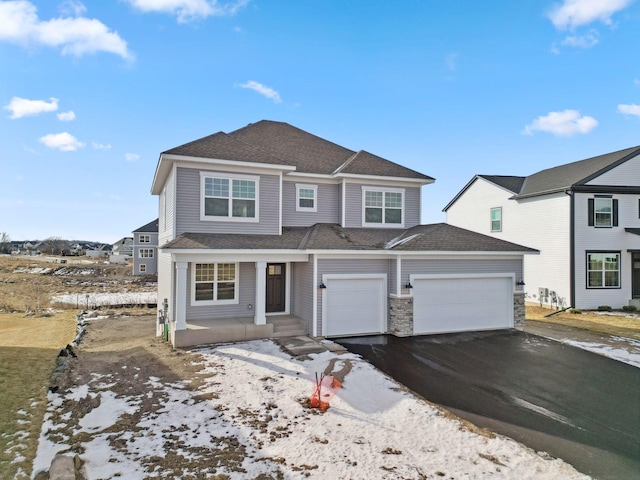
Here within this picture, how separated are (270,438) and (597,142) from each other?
85.0 ft

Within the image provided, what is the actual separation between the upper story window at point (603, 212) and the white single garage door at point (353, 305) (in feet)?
43.2

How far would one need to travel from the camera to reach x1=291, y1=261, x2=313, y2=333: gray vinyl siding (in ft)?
38.1

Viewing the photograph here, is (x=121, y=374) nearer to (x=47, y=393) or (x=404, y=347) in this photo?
(x=47, y=393)

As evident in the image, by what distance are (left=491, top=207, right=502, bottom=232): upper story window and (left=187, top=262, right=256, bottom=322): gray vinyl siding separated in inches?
659

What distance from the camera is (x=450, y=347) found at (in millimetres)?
10562

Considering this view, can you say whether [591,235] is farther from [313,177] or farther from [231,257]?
[231,257]

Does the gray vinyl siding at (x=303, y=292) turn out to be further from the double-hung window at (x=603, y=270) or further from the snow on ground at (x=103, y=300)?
the double-hung window at (x=603, y=270)

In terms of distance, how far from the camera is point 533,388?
7.54 metres

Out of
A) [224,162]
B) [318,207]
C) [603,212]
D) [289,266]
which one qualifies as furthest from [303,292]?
[603,212]

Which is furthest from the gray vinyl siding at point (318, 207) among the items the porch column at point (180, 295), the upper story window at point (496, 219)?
the upper story window at point (496, 219)

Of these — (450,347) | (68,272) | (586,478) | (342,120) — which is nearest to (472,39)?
(342,120)

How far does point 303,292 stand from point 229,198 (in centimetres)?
419

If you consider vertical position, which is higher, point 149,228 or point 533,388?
point 149,228

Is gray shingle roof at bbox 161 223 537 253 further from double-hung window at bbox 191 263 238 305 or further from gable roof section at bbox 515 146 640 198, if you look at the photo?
gable roof section at bbox 515 146 640 198
